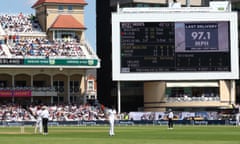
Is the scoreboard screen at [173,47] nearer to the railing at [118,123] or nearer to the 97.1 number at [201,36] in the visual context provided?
the 97.1 number at [201,36]

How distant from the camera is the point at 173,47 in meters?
78.3

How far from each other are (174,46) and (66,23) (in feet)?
76.8

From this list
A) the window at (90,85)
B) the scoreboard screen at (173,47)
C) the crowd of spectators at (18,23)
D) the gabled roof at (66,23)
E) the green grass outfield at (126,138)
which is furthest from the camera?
the window at (90,85)

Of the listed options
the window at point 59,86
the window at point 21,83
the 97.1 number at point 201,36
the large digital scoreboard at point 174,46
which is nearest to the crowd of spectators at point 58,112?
the window at point 59,86

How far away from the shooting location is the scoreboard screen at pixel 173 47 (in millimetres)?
78062

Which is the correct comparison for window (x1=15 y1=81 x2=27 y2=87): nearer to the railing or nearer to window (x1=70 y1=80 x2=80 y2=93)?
window (x1=70 y1=80 x2=80 y2=93)

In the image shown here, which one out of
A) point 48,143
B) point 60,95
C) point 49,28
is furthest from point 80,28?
point 48,143

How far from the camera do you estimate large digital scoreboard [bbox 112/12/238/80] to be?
7812 centimetres

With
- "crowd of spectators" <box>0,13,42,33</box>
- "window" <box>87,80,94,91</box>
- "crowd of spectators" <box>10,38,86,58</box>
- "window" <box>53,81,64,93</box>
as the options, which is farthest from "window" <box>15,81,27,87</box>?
"window" <box>87,80,94,91</box>

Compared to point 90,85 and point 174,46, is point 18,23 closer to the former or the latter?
point 174,46

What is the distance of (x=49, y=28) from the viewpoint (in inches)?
3784

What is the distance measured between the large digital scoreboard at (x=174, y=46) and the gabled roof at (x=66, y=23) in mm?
17681

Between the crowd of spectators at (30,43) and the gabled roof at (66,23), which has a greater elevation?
the gabled roof at (66,23)

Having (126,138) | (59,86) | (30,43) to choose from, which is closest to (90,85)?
(59,86)
